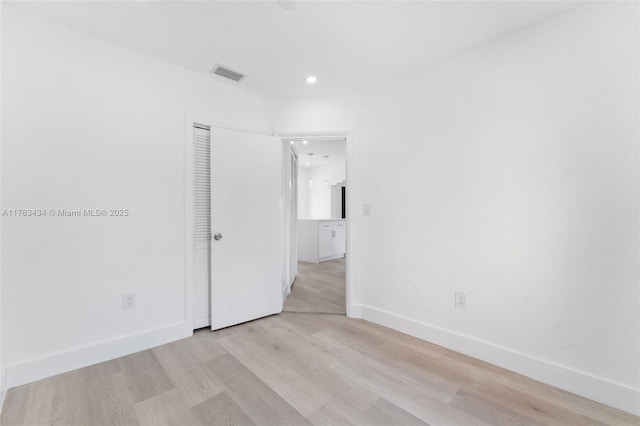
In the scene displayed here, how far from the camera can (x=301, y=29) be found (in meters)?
1.88

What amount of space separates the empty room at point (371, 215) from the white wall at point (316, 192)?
5.00 meters

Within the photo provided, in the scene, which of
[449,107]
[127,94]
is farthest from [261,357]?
[449,107]

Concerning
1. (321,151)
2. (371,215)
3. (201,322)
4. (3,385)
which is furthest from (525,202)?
(321,151)

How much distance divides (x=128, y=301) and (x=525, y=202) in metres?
3.17

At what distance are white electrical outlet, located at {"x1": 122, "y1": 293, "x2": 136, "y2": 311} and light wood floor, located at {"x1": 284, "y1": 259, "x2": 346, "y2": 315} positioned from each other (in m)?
1.52

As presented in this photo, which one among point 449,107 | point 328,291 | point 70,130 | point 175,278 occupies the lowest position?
point 328,291

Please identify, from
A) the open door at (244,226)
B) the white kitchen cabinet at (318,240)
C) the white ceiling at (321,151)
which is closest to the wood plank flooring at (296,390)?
the open door at (244,226)

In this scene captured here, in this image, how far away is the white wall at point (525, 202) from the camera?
1.55 m

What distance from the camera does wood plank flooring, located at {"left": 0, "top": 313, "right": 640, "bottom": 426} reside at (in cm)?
143

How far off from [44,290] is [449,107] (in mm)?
3421

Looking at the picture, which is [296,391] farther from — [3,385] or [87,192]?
[87,192]

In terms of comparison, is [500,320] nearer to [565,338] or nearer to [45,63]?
[565,338]

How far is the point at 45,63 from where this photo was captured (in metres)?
1.81

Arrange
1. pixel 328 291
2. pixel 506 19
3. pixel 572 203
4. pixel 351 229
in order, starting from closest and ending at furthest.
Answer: pixel 572 203 < pixel 506 19 < pixel 351 229 < pixel 328 291
